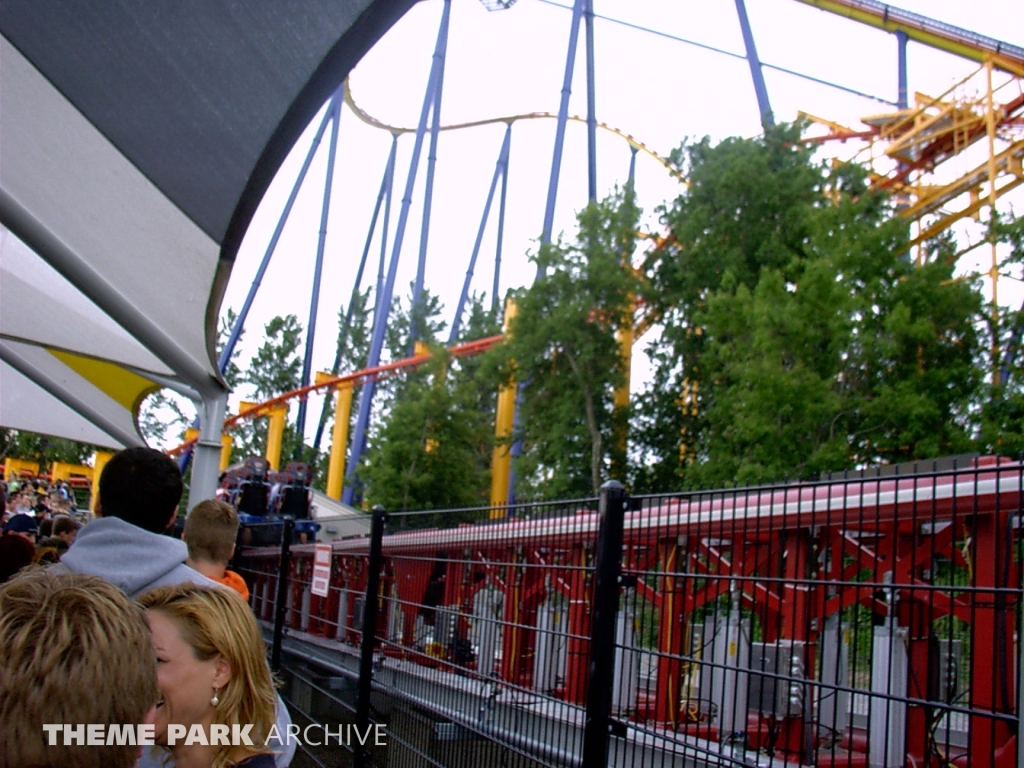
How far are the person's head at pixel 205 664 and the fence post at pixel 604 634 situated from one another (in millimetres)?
985

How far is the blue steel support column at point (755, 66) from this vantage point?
2398 centimetres

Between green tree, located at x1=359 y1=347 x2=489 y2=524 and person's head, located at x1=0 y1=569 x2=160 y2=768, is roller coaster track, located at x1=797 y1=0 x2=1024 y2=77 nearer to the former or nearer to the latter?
green tree, located at x1=359 y1=347 x2=489 y2=524

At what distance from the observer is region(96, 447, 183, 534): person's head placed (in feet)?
7.89

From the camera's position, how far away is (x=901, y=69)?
22.1 metres

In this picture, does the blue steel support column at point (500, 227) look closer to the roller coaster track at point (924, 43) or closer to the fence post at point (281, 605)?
the roller coaster track at point (924, 43)

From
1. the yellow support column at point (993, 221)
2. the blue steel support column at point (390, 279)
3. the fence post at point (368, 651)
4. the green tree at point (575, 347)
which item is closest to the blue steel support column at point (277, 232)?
the blue steel support column at point (390, 279)

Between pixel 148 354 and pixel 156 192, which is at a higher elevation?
pixel 156 192

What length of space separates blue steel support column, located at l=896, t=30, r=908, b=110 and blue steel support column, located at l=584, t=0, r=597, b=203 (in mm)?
7475

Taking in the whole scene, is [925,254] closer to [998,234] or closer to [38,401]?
[998,234]

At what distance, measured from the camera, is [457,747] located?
3.16 m

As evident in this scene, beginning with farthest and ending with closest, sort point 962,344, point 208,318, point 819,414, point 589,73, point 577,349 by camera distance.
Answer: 1. point 589,73
2. point 577,349
3. point 962,344
4. point 819,414
5. point 208,318

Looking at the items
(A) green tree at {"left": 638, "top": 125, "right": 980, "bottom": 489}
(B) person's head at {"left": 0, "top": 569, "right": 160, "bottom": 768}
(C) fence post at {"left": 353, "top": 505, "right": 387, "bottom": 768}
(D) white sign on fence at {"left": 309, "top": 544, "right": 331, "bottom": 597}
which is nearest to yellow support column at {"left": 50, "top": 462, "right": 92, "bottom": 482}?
Result: (A) green tree at {"left": 638, "top": 125, "right": 980, "bottom": 489}

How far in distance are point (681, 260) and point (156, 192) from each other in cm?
2199

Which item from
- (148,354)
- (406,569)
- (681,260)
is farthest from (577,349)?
(406,569)
